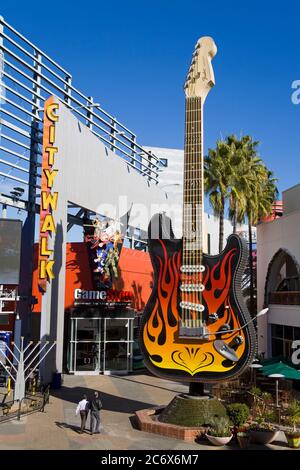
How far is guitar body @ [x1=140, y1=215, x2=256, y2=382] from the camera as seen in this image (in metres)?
17.9

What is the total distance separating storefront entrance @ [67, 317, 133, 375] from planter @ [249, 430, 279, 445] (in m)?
17.6

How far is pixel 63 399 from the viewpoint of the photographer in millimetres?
23969

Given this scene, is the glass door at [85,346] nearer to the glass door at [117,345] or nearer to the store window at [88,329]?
the store window at [88,329]

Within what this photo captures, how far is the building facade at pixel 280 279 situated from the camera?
93.1 feet

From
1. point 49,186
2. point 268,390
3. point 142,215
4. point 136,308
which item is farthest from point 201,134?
point 142,215

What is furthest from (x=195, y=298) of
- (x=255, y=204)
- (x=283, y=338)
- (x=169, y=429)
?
(x=255, y=204)

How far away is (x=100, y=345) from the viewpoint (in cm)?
3309

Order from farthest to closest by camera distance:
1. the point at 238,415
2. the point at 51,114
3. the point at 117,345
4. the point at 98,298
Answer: the point at 117,345, the point at 98,298, the point at 51,114, the point at 238,415

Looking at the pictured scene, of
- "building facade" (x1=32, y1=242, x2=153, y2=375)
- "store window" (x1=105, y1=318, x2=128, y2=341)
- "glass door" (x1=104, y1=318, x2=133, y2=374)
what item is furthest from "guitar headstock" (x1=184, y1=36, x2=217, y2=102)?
"store window" (x1=105, y1=318, x2=128, y2=341)

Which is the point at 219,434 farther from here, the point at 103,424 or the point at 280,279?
the point at 280,279

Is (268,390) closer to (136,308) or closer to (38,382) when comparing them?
(38,382)

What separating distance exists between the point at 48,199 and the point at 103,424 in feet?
40.4

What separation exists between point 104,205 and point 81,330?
9290 millimetres

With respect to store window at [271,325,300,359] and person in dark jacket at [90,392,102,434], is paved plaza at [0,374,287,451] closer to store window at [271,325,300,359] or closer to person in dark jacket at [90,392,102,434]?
person in dark jacket at [90,392,102,434]
